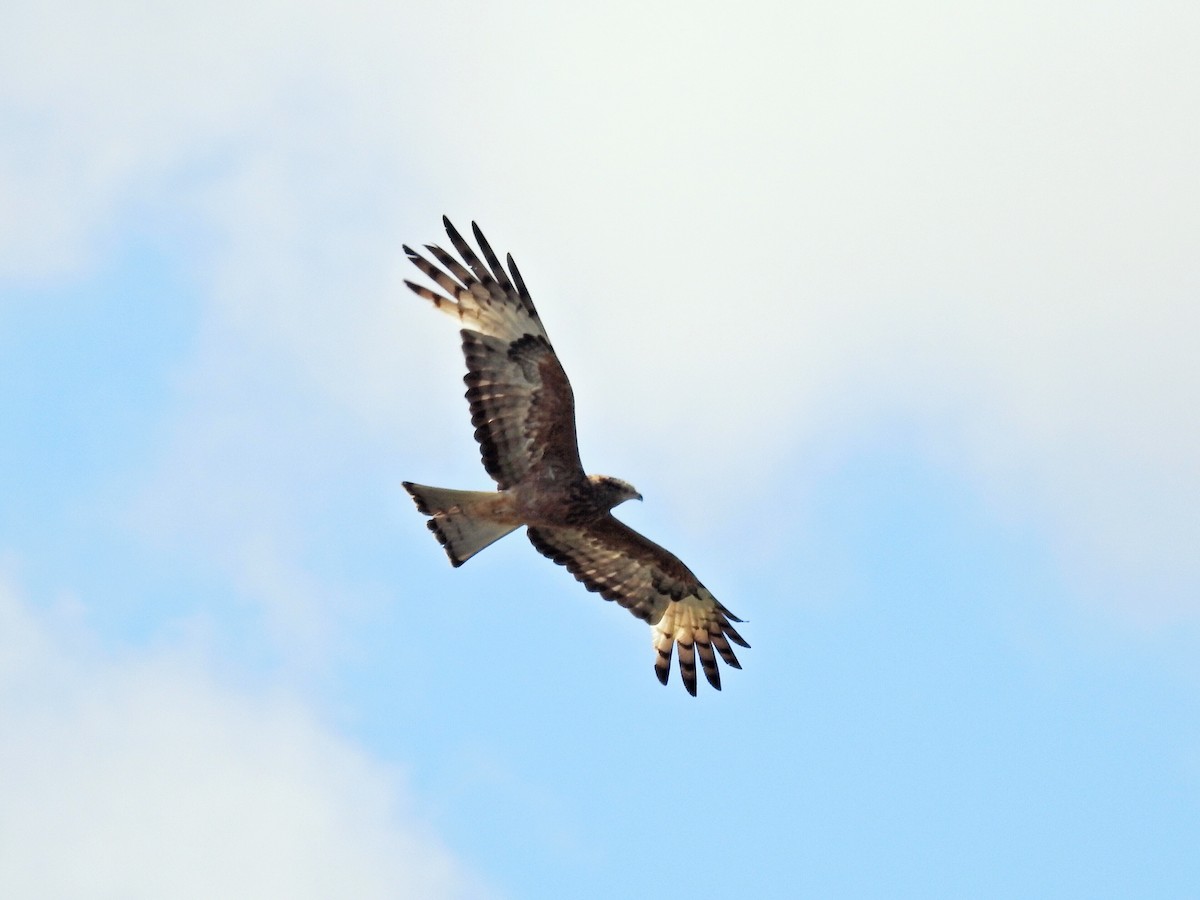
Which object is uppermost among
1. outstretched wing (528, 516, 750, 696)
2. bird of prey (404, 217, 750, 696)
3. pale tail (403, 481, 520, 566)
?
outstretched wing (528, 516, 750, 696)

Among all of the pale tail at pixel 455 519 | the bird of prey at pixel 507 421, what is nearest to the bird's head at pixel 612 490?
the bird of prey at pixel 507 421

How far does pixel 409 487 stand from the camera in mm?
15242

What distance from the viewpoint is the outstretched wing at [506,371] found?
1520 cm

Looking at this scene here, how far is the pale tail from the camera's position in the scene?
1525cm

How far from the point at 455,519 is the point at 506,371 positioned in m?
1.27

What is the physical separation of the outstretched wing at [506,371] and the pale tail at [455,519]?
311 mm

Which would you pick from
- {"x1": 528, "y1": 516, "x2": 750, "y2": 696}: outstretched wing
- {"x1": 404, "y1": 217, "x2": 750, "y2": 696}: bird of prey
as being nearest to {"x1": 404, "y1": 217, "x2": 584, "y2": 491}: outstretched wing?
{"x1": 404, "y1": 217, "x2": 750, "y2": 696}: bird of prey

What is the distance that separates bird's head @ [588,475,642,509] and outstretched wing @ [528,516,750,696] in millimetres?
555

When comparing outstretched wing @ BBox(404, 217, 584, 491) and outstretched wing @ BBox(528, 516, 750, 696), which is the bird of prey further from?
outstretched wing @ BBox(528, 516, 750, 696)

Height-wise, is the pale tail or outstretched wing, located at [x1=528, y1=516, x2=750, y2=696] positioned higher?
outstretched wing, located at [x1=528, y1=516, x2=750, y2=696]

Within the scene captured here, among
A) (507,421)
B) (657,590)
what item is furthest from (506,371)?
(657,590)

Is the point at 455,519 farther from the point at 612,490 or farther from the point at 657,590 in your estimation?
the point at 657,590

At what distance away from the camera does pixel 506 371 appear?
1523cm

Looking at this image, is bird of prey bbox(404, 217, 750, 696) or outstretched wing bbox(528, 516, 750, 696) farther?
outstretched wing bbox(528, 516, 750, 696)
